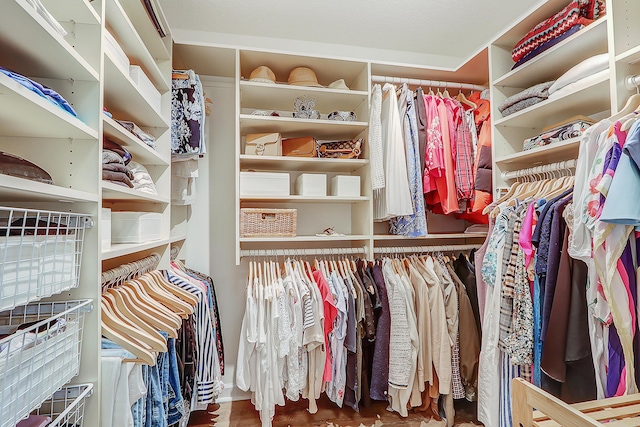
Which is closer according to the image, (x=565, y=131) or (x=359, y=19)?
(x=565, y=131)

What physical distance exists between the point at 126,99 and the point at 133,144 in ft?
0.76

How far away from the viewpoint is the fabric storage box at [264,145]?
7.05ft

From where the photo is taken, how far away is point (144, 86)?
4.99ft

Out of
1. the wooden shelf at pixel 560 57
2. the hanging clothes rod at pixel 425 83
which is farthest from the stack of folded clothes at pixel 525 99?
the hanging clothes rod at pixel 425 83

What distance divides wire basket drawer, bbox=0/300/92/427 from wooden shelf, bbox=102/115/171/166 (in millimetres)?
619

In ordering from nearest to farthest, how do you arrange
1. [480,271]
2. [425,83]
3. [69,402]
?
[69,402] → [480,271] → [425,83]

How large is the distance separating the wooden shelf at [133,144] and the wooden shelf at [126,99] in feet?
0.63

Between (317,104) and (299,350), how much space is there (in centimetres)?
174

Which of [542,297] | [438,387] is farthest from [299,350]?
[542,297]

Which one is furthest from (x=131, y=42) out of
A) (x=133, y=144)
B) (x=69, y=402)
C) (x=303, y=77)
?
(x=69, y=402)

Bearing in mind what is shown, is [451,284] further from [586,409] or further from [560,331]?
[586,409]

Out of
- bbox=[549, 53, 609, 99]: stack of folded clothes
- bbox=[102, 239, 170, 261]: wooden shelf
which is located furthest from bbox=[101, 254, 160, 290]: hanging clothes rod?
bbox=[549, 53, 609, 99]: stack of folded clothes

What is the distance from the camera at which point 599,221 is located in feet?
3.68

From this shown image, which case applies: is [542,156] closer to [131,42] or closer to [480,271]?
[480,271]
